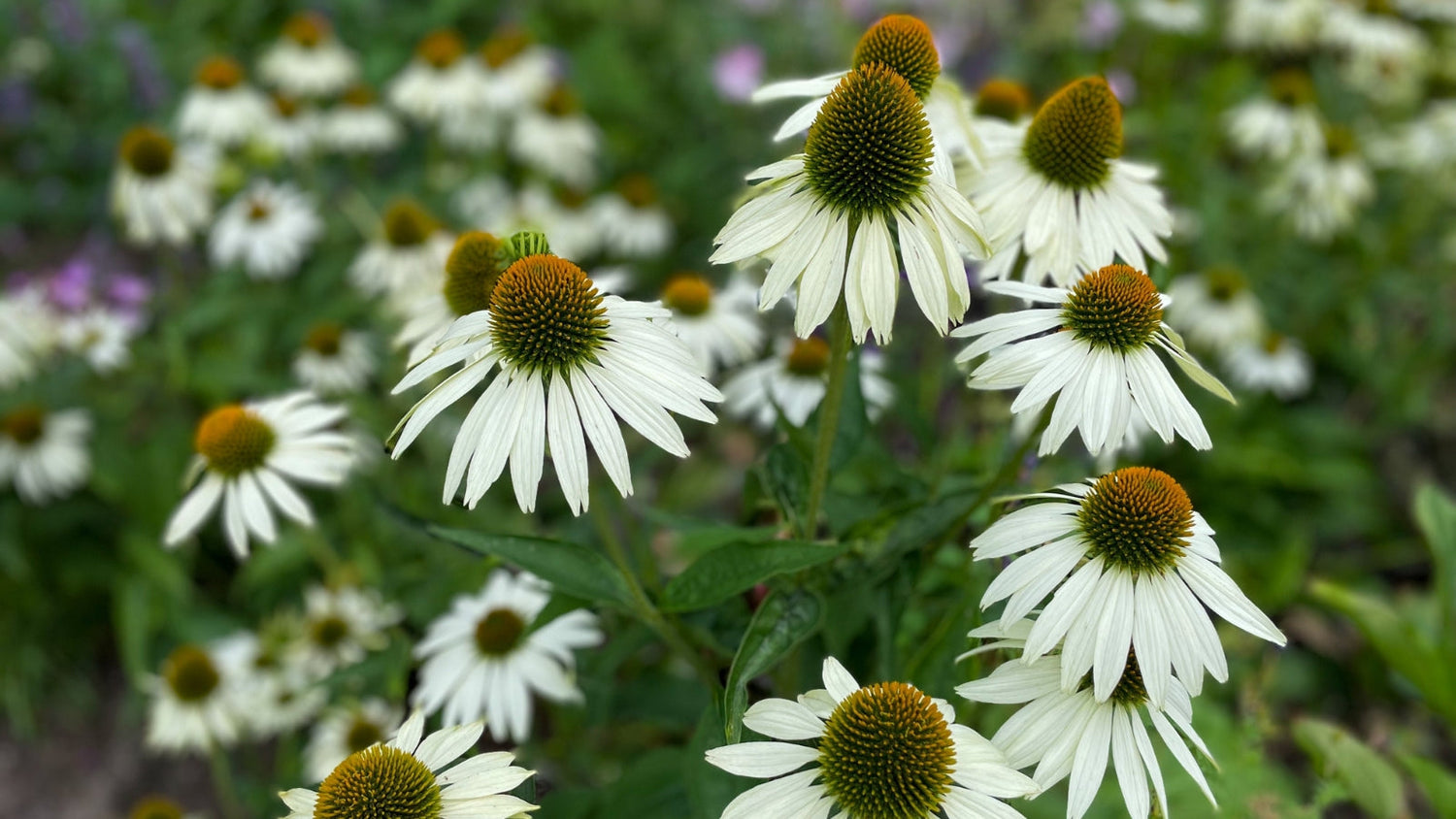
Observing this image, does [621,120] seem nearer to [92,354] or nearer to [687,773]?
[92,354]

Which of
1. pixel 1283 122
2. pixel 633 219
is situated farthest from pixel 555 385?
pixel 1283 122

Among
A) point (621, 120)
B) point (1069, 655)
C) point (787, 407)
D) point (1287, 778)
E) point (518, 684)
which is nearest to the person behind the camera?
point (1069, 655)

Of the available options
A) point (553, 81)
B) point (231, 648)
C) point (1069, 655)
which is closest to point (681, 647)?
point (1069, 655)

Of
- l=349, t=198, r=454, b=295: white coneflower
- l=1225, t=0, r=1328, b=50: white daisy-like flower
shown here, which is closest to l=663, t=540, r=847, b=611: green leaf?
l=349, t=198, r=454, b=295: white coneflower

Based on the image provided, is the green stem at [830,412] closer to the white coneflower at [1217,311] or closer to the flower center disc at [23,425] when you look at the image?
the white coneflower at [1217,311]

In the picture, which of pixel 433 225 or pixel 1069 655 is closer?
pixel 1069 655
